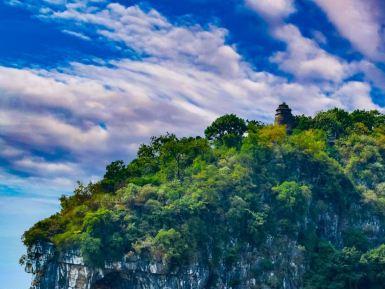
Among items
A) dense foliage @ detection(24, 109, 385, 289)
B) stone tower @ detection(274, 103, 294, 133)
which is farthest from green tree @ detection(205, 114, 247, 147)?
stone tower @ detection(274, 103, 294, 133)

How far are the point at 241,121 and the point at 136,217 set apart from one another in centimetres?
1463

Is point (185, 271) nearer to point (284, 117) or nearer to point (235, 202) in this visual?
point (235, 202)

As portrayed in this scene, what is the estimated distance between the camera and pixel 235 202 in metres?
37.7

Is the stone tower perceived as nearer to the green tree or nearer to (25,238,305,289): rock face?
the green tree

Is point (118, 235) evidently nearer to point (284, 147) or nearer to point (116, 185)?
point (116, 185)

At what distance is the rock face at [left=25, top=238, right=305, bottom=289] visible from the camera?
34531mm

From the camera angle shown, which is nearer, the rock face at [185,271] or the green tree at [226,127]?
the rock face at [185,271]

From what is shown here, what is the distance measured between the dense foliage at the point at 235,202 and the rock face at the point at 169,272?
59 cm

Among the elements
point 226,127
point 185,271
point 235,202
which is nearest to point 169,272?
point 185,271

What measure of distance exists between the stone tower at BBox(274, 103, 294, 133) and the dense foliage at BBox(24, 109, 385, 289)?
3419 mm

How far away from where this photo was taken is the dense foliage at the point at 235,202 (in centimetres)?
3528

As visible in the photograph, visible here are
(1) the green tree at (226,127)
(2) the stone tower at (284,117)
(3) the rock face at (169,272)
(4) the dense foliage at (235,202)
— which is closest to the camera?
(3) the rock face at (169,272)

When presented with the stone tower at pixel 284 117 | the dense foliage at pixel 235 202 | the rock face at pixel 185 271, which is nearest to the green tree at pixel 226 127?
the dense foliage at pixel 235 202

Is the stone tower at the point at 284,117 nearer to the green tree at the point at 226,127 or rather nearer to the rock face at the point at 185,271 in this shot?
the green tree at the point at 226,127
